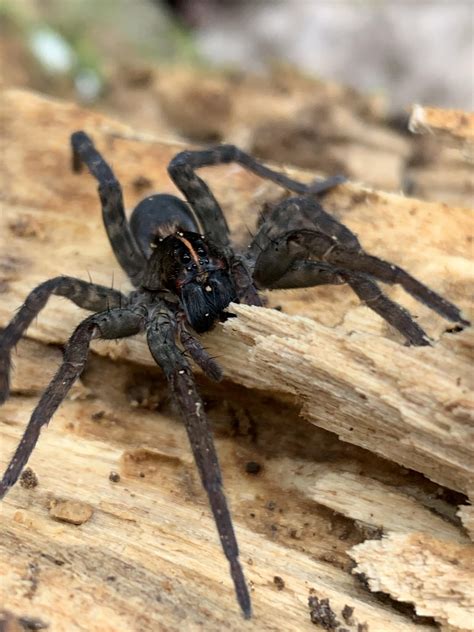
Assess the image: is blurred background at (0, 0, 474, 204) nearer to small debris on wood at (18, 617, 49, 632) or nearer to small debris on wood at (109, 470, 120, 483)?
small debris on wood at (109, 470, 120, 483)

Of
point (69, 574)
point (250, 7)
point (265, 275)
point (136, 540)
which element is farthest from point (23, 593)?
point (250, 7)

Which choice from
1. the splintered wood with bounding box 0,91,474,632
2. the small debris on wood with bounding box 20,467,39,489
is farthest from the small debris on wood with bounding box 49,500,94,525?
the small debris on wood with bounding box 20,467,39,489

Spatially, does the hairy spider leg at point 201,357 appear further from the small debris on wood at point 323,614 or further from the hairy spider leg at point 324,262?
the small debris on wood at point 323,614

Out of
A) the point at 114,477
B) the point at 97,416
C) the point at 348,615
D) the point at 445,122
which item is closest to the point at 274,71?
the point at 445,122

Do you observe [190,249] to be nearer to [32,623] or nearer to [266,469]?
[266,469]

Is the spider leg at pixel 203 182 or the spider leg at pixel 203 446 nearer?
the spider leg at pixel 203 446

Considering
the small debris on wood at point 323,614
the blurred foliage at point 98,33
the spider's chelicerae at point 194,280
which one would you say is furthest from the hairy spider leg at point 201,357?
the blurred foliage at point 98,33
